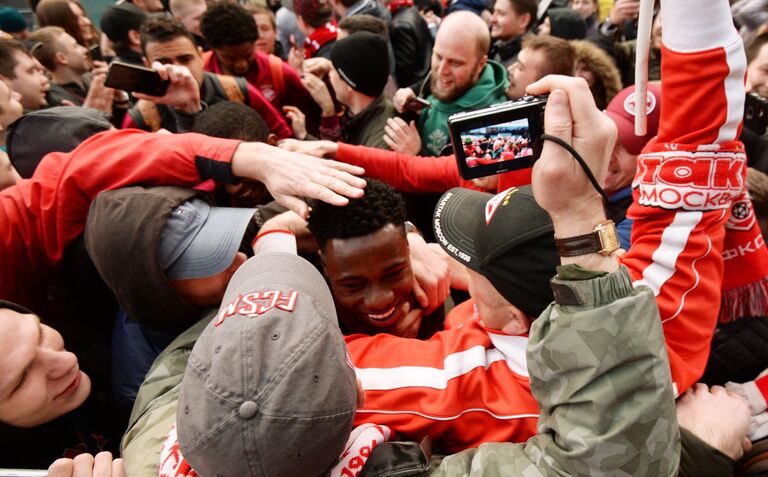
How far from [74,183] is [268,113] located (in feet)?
5.07

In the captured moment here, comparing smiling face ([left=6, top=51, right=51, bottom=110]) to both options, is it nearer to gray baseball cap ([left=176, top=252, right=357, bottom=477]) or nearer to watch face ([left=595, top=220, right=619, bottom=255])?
gray baseball cap ([left=176, top=252, right=357, bottom=477])

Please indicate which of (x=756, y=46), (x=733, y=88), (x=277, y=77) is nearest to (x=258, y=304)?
(x=733, y=88)

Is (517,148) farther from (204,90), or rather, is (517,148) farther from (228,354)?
(204,90)

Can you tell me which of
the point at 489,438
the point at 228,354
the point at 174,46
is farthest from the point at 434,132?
the point at 228,354

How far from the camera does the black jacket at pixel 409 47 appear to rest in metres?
4.43

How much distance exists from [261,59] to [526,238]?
3013 mm

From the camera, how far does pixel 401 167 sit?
2.66m

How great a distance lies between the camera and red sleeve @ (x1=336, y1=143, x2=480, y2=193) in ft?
8.48

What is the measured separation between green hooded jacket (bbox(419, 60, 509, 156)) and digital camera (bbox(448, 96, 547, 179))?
1.62 meters

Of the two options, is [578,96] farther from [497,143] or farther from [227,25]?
[227,25]

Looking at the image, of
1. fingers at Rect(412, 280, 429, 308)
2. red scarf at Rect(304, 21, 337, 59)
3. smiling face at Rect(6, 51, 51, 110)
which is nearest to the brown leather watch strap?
fingers at Rect(412, 280, 429, 308)

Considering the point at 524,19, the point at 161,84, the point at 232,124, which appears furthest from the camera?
the point at 524,19

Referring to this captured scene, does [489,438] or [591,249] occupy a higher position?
[591,249]

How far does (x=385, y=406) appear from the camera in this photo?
132cm
